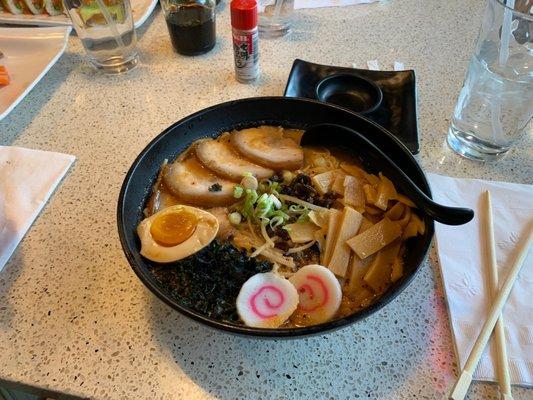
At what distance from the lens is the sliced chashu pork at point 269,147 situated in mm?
1062

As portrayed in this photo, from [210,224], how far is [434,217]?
0.43 metres

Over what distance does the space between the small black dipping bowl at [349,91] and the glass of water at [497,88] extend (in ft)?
0.80

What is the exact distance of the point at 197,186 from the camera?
1.01 metres

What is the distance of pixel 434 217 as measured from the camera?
82cm

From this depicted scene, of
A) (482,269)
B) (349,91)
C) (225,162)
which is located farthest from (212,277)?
(349,91)

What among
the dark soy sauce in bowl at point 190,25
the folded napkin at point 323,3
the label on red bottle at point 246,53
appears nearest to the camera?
the label on red bottle at point 246,53

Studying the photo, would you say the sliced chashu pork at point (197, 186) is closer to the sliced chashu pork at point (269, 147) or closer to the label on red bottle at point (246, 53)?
the sliced chashu pork at point (269, 147)

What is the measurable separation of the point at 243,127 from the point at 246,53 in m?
0.38

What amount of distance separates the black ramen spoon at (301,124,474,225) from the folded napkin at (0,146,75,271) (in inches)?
26.1

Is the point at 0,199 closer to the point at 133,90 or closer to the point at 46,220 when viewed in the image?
the point at 46,220

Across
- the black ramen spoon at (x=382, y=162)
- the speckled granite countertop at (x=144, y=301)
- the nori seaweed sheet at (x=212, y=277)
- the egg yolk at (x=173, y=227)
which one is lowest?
the speckled granite countertop at (x=144, y=301)

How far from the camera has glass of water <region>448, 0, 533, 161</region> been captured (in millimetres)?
1034

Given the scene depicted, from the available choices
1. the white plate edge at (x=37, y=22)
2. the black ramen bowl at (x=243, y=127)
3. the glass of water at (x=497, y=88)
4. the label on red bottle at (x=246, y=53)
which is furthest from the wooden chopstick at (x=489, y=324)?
the white plate edge at (x=37, y=22)

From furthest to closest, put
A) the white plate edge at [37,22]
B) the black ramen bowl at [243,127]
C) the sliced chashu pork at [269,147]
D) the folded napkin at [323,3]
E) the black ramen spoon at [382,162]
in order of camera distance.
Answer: the folded napkin at [323,3] < the white plate edge at [37,22] < the sliced chashu pork at [269,147] < the black ramen spoon at [382,162] < the black ramen bowl at [243,127]
